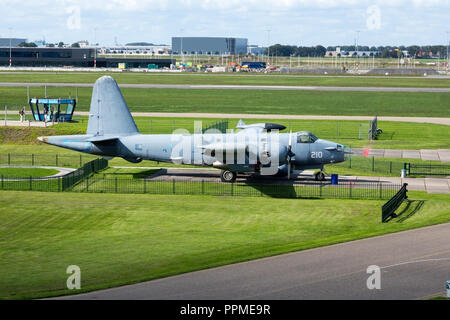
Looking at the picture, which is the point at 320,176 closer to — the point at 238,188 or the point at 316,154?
the point at 316,154

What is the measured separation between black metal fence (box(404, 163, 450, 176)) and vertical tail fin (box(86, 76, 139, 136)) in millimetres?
24159

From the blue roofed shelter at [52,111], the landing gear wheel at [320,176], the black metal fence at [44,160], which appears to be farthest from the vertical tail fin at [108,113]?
the blue roofed shelter at [52,111]

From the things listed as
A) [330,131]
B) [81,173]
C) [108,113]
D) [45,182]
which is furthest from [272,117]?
[45,182]

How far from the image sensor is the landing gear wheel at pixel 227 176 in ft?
170

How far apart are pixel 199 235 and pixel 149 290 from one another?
9713 millimetres

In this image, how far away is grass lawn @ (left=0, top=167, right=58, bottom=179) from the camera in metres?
53.2

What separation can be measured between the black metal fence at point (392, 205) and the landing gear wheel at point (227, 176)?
44.0 feet

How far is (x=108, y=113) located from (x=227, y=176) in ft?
37.0

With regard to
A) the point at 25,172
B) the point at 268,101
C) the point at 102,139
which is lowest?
the point at 25,172

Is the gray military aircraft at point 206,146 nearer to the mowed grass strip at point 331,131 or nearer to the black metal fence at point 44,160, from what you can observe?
the black metal fence at point 44,160

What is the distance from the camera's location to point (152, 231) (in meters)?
38.0
